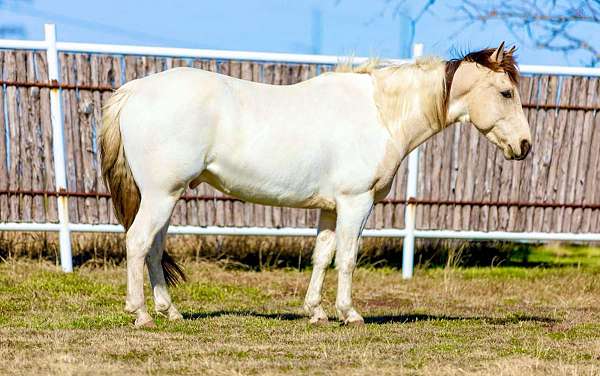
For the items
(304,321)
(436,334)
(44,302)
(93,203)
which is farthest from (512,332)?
(93,203)

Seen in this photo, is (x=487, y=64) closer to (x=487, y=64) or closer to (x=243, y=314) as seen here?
(x=487, y=64)

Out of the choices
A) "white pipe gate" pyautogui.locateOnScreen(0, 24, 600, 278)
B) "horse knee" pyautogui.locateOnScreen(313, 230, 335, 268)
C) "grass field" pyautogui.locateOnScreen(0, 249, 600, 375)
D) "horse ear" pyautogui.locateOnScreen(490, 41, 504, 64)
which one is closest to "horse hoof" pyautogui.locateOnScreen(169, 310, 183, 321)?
"grass field" pyautogui.locateOnScreen(0, 249, 600, 375)

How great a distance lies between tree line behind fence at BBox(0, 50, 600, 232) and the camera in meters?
9.60

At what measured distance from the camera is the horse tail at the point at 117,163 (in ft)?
20.0

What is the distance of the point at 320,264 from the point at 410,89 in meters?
1.50

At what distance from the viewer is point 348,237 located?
6.29 metres

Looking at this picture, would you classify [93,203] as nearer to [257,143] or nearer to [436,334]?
[257,143]

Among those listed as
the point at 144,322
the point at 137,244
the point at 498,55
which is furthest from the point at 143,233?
the point at 498,55

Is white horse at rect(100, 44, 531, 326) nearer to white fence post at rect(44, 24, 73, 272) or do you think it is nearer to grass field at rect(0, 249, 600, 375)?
grass field at rect(0, 249, 600, 375)

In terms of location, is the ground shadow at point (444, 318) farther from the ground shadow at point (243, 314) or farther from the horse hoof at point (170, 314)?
the horse hoof at point (170, 314)

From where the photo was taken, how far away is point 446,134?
10242mm

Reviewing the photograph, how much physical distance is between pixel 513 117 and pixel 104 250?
5.48m

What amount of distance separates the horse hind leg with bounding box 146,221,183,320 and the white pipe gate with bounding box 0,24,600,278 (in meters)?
3.36

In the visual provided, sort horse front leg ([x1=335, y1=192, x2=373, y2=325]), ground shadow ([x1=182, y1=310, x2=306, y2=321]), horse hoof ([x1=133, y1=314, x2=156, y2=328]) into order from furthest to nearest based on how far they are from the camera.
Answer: ground shadow ([x1=182, y1=310, x2=306, y2=321])
horse front leg ([x1=335, y1=192, x2=373, y2=325])
horse hoof ([x1=133, y1=314, x2=156, y2=328])
